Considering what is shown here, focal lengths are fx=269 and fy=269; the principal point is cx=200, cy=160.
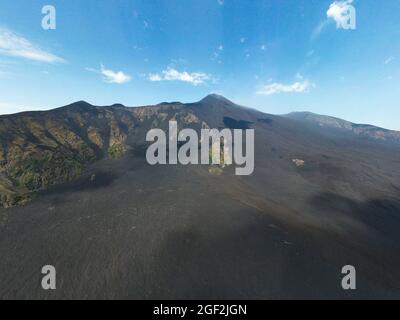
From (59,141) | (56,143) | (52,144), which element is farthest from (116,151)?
(52,144)

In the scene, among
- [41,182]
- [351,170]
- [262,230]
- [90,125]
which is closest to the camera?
[262,230]

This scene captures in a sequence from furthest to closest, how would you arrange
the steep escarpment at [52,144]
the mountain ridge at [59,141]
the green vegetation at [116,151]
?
the green vegetation at [116,151] → the mountain ridge at [59,141] → the steep escarpment at [52,144]

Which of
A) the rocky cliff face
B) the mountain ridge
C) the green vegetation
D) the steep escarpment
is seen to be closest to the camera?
the steep escarpment

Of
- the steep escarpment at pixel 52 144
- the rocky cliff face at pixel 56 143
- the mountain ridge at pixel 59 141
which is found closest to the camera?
the steep escarpment at pixel 52 144

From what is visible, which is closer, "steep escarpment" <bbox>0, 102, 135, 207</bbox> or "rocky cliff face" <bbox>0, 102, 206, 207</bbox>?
"steep escarpment" <bbox>0, 102, 135, 207</bbox>

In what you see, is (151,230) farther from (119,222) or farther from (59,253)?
(59,253)

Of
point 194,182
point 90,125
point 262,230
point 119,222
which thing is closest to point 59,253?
point 119,222

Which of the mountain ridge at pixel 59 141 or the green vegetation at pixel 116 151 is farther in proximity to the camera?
the green vegetation at pixel 116 151

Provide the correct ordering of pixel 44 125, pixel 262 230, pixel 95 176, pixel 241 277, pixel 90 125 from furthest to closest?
pixel 90 125
pixel 44 125
pixel 95 176
pixel 262 230
pixel 241 277

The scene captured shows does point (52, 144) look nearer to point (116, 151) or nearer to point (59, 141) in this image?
point (59, 141)

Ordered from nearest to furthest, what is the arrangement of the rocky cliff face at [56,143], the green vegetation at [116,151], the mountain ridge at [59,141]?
the rocky cliff face at [56,143], the mountain ridge at [59,141], the green vegetation at [116,151]
